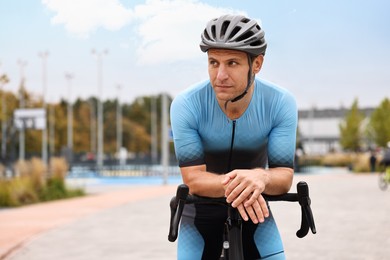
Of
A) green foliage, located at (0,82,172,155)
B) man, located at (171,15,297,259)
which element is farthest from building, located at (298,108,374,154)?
man, located at (171,15,297,259)

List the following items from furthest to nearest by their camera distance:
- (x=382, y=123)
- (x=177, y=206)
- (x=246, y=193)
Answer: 1. (x=382, y=123)
2. (x=177, y=206)
3. (x=246, y=193)

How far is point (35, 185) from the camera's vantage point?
2214cm

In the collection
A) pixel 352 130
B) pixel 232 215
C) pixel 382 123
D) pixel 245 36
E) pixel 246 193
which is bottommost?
pixel 352 130

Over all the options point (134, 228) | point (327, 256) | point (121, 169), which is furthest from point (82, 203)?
point (121, 169)

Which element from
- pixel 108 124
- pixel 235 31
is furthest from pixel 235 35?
pixel 108 124

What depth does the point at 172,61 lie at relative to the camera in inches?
111

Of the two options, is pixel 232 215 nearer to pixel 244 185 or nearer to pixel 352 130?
pixel 244 185

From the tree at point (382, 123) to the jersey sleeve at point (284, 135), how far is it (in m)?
56.3

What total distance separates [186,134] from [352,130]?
6562cm

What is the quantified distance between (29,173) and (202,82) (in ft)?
67.9

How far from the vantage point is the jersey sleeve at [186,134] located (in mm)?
2441

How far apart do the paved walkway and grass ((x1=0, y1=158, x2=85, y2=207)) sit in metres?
1.24

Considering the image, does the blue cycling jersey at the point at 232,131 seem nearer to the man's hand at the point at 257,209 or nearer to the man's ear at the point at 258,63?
the man's ear at the point at 258,63

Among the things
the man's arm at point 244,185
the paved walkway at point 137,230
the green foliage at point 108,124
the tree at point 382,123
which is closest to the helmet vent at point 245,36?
the man's arm at point 244,185
